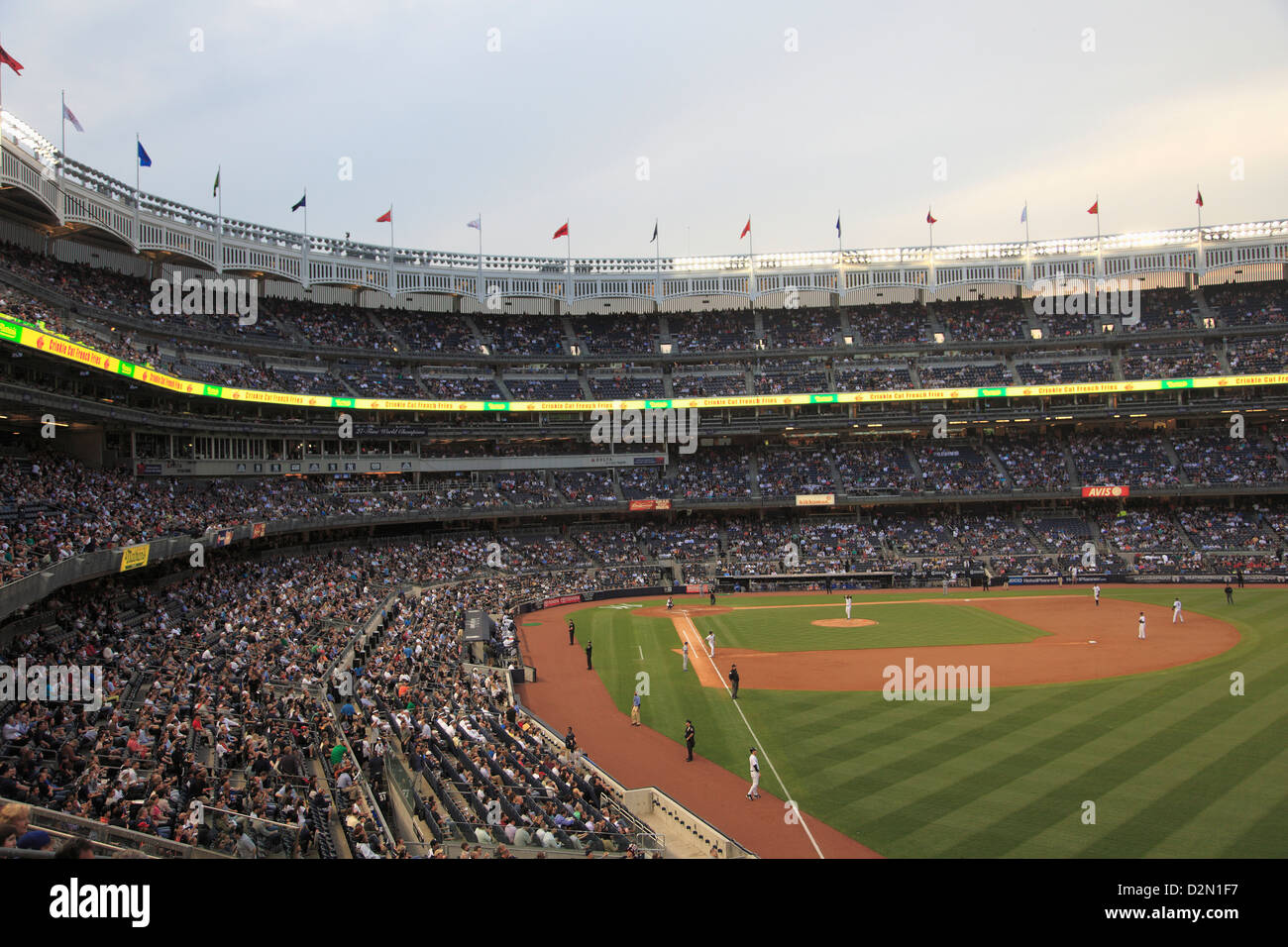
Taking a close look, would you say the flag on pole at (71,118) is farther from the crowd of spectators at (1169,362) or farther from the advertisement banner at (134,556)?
the crowd of spectators at (1169,362)

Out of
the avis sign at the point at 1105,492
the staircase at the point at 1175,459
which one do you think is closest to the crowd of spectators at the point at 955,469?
the avis sign at the point at 1105,492

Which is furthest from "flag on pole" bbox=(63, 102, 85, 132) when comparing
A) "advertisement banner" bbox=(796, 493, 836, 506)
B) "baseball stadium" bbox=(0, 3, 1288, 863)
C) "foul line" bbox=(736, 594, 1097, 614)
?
"advertisement banner" bbox=(796, 493, 836, 506)

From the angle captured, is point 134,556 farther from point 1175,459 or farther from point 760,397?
point 1175,459

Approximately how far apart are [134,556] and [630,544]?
3957cm

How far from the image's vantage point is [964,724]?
77.4 ft

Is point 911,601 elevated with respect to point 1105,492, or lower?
lower

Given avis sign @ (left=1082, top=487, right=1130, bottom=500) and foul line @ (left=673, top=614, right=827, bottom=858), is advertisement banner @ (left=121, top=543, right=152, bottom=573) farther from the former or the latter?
avis sign @ (left=1082, top=487, right=1130, bottom=500)

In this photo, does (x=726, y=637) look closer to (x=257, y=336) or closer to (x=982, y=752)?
(x=982, y=752)

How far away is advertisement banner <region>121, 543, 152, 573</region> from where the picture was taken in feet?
93.4

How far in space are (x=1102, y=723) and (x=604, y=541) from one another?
44780mm

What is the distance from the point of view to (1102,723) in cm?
2316

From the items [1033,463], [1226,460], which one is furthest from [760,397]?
[1226,460]

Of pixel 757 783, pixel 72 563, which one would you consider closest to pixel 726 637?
pixel 757 783

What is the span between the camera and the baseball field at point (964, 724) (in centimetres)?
1670
